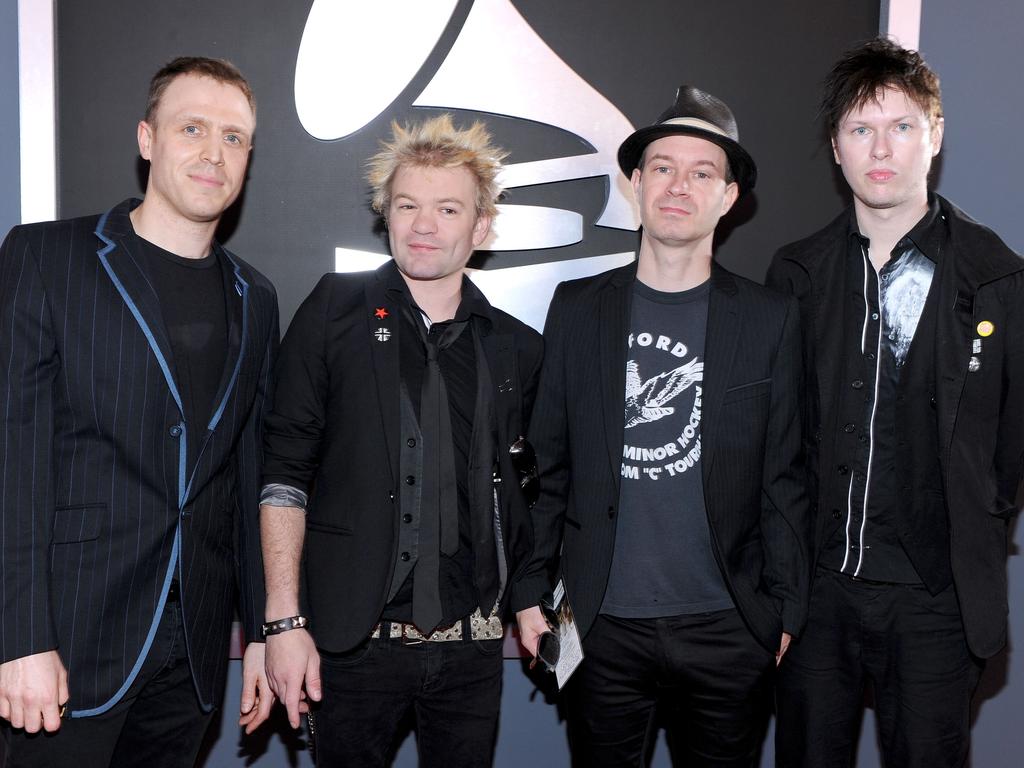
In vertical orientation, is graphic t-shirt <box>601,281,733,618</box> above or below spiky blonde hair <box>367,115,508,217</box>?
below

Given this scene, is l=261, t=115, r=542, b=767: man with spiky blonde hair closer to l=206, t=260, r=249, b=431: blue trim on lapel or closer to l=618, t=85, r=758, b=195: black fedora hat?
l=206, t=260, r=249, b=431: blue trim on lapel

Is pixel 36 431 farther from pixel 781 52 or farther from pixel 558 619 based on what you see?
pixel 781 52

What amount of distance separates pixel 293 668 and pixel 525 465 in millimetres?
778

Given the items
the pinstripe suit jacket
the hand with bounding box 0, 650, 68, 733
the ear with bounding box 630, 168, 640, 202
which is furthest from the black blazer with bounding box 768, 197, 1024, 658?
the hand with bounding box 0, 650, 68, 733

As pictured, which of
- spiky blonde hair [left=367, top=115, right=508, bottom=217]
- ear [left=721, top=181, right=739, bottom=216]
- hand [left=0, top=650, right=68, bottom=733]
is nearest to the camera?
hand [left=0, top=650, right=68, bottom=733]

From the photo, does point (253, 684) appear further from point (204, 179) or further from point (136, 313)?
point (204, 179)

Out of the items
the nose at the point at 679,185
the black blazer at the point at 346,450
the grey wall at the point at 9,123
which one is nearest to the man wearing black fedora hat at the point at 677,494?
the nose at the point at 679,185

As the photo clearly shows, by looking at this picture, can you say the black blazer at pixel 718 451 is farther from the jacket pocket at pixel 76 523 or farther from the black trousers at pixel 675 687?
the jacket pocket at pixel 76 523

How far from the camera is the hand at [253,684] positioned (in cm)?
232

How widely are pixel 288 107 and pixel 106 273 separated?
1.22 m

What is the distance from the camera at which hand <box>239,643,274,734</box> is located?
2.32 metres

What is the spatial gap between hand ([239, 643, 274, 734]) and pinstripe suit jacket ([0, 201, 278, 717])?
20 centimetres

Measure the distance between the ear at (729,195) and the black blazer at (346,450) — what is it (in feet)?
2.86

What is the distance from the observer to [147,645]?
2.00 meters
